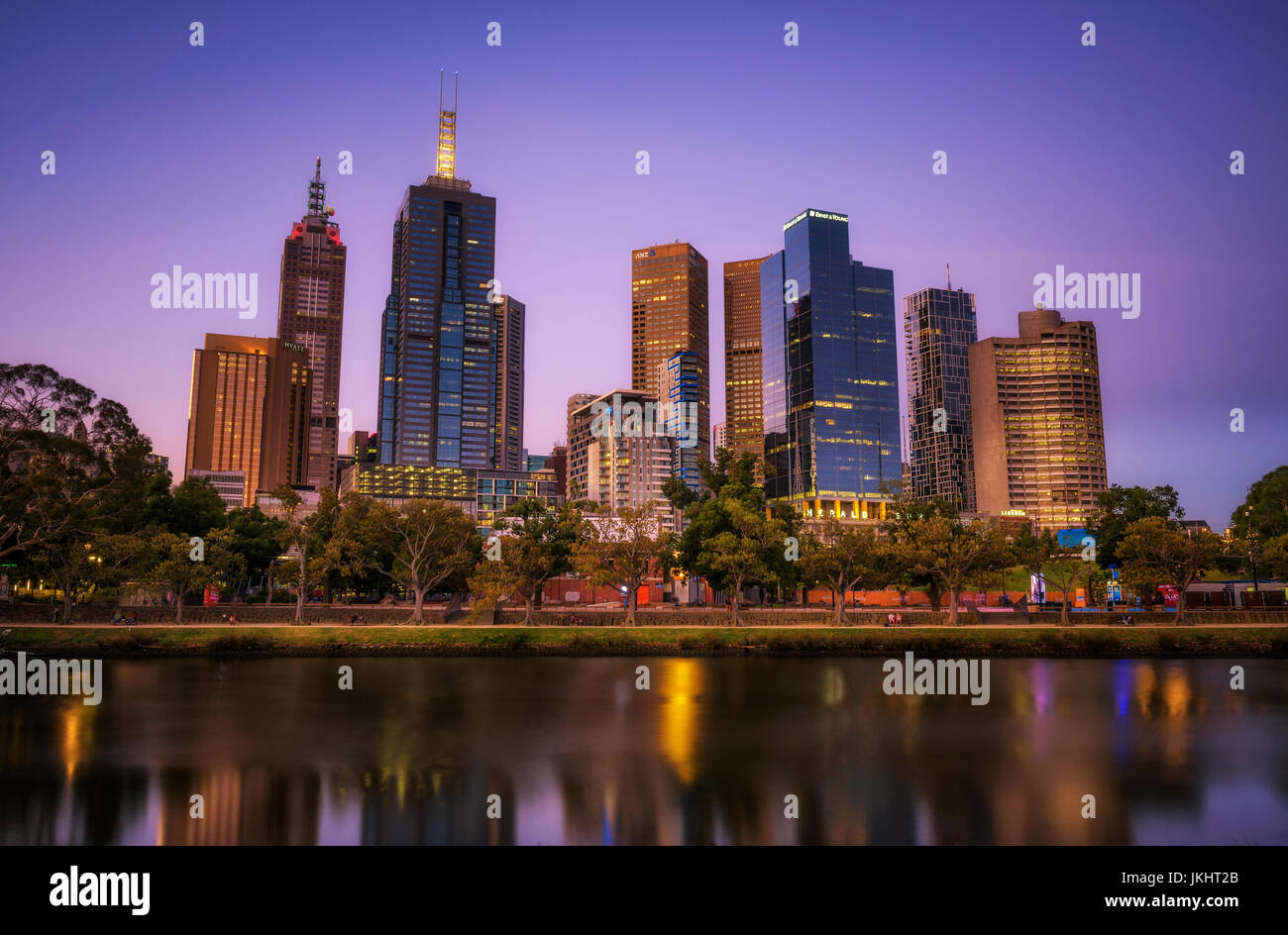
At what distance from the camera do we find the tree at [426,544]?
69938 mm

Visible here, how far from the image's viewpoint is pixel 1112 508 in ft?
296

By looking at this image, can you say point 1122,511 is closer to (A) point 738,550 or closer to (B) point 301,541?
(A) point 738,550

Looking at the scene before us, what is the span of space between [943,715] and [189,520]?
253 ft

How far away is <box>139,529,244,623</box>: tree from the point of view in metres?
62.1

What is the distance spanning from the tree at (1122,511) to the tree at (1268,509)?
824cm

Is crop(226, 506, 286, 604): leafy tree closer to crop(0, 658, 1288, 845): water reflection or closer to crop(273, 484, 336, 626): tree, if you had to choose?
crop(273, 484, 336, 626): tree

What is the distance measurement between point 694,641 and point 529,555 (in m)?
17.4

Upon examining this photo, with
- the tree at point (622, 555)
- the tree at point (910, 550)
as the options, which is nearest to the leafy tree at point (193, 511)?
the tree at point (622, 555)

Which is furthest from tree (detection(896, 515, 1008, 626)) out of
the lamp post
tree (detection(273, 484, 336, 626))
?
tree (detection(273, 484, 336, 626))

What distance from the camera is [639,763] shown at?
2650cm

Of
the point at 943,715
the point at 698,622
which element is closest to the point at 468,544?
the point at 698,622

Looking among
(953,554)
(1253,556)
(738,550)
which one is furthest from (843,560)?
(1253,556)

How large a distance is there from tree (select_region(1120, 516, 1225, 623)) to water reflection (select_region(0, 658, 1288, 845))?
24.6 m

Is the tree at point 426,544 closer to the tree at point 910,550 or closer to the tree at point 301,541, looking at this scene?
the tree at point 301,541
